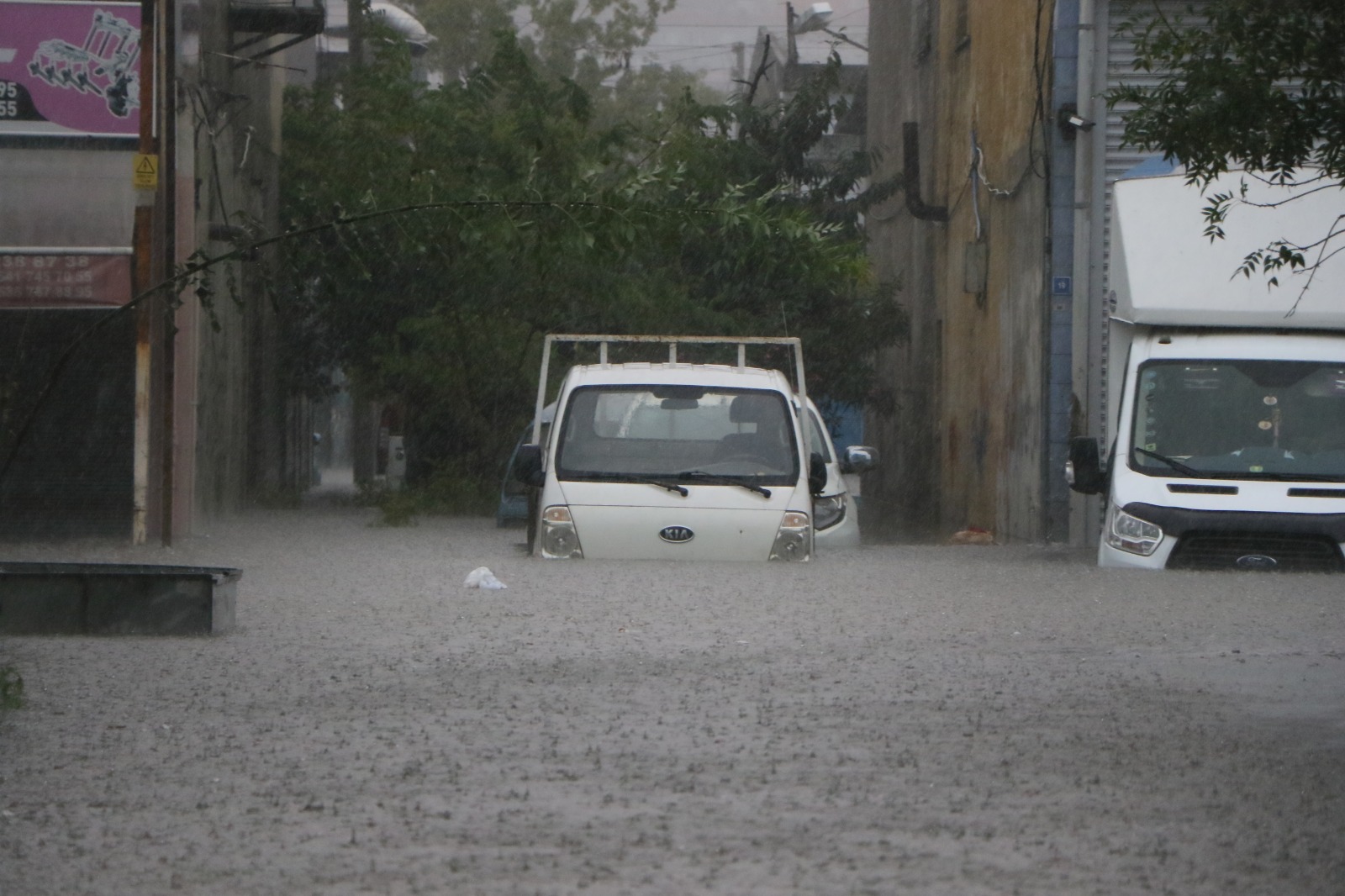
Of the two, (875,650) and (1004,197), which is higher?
(1004,197)

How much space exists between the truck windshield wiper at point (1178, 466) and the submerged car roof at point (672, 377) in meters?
2.64

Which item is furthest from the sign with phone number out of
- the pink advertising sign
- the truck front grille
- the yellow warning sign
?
the truck front grille

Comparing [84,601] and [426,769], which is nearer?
[426,769]

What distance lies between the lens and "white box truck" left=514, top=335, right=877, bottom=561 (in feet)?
46.2

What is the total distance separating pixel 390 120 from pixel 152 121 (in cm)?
994

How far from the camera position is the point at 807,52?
57.2 m

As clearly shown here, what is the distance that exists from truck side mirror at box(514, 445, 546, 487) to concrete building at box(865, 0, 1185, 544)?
5.89m

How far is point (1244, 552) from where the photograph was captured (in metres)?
14.4

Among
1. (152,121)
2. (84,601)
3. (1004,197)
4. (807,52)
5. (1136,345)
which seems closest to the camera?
(84,601)

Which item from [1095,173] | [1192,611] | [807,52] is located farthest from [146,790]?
[807,52]

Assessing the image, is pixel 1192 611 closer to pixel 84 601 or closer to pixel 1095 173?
pixel 84 601

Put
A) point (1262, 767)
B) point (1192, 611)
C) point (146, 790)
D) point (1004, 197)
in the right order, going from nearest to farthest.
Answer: point (146, 790)
point (1262, 767)
point (1192, 611)
point (1004, 197)

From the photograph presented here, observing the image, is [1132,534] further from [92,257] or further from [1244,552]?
[92,257]

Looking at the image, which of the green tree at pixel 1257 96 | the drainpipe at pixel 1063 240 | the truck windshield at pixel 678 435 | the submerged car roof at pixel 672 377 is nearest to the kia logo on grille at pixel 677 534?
the truck windshield at pixel 678 435
